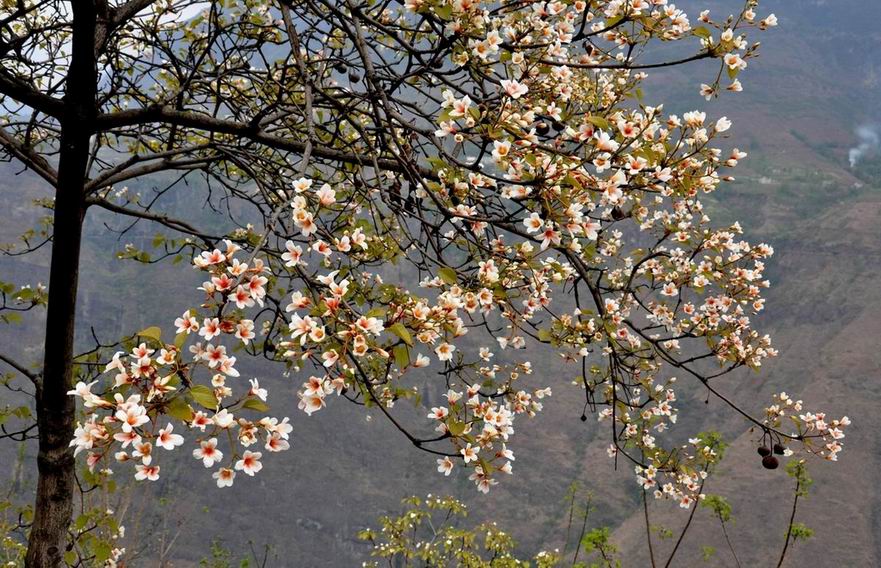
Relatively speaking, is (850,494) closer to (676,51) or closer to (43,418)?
(43,418)

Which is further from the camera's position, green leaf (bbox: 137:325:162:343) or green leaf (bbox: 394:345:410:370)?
green leaf (bbox: 394:345:410:370)

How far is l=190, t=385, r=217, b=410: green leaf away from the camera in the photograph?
5.11 ft

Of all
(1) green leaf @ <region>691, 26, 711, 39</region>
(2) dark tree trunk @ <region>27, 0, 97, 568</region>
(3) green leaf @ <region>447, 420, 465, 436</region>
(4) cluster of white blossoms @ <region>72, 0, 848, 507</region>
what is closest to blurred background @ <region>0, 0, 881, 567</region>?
(2) dark tree trunk @ <region>27, 0, 97, 568</region>

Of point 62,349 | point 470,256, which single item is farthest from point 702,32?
point 62,349

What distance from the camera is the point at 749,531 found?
53125 millimetres

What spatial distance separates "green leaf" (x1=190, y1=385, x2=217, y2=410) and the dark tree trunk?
2.46 meters

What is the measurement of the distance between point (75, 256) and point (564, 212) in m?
2.95

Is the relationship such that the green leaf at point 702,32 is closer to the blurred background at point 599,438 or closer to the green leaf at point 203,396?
the green leaf at point 203,396

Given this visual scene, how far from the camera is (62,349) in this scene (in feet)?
12.1

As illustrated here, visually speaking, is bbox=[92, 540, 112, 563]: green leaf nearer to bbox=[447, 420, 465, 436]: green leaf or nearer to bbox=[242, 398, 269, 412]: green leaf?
bbox=[242, 398, 269, 412]: green leaf

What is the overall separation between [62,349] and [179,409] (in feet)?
8.50

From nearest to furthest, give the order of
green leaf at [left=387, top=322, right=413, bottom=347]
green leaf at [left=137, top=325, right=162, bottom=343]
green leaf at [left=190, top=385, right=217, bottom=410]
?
green leaf at [left=190, top=385, right=217, bottom=410], green leaf at [left=137, top=325, right=162, bottom=343], green leaf at [left=387, top=322, right=413, bottom=347]

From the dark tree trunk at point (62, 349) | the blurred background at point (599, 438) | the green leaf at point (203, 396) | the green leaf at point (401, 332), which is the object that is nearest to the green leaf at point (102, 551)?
the dark tree trunk at point (62, 349)

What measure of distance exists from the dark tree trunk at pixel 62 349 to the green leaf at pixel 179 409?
242cm
